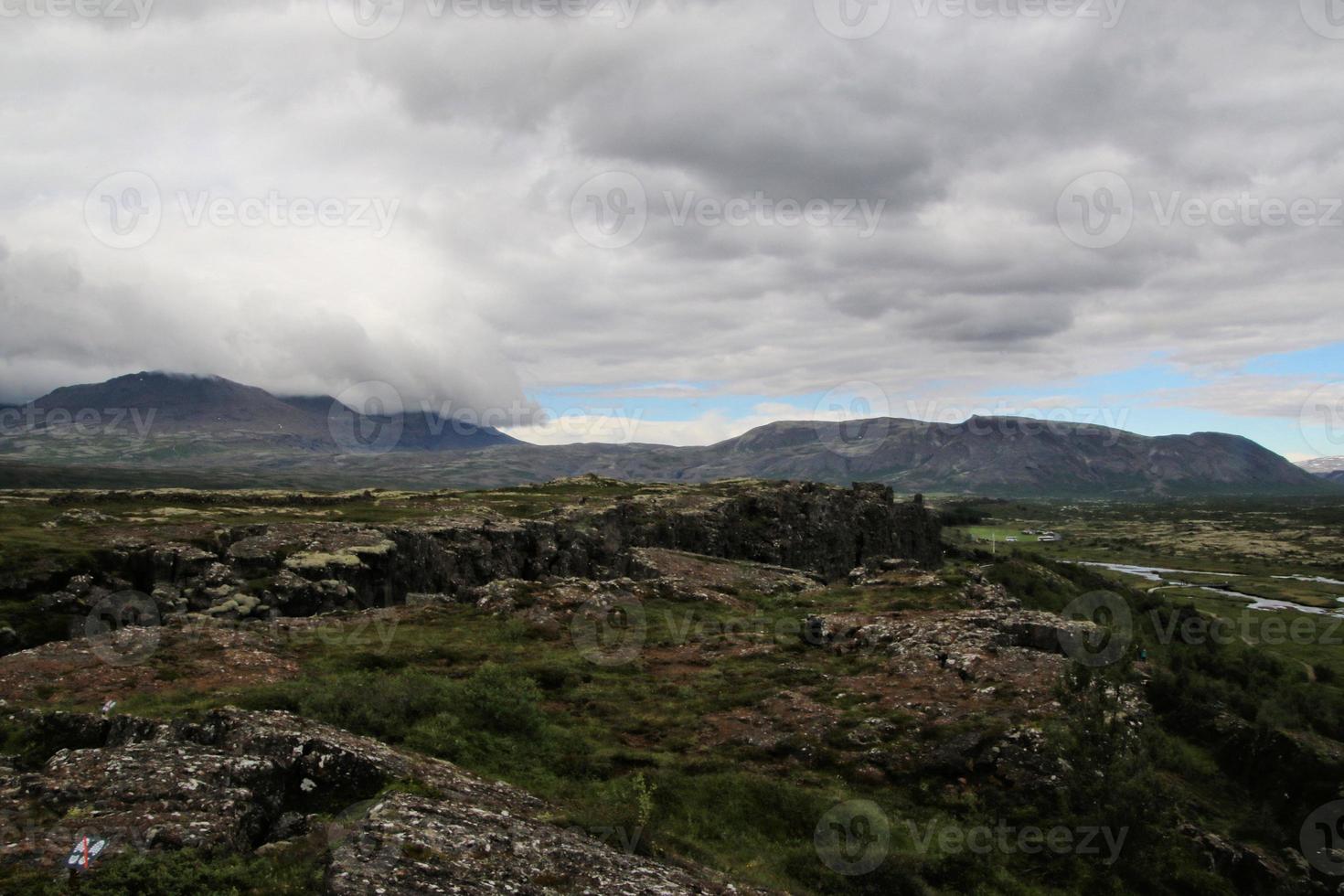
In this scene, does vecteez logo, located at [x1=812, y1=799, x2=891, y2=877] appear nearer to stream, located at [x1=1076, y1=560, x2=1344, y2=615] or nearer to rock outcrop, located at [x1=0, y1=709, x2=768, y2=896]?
rock outcrop, located at [x1=0, y1=709, x2=768, y2=896]

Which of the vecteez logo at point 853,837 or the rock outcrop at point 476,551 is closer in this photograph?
the vecteez logo at point 853,837

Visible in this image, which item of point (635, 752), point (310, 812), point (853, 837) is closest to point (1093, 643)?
point (853, 837)

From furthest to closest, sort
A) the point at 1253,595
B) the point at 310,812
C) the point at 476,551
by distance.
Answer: the point at 1253,595 → the point at 476,551 → the point at 310,812

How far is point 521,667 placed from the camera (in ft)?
121

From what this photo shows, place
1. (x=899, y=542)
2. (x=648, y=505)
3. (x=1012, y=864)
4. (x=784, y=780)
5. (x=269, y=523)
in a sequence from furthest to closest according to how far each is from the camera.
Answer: (x=899, y=542)
(x=648, y=505)
(x=269, y=523)
(x=784, y=780)
(x=1012, y=864)

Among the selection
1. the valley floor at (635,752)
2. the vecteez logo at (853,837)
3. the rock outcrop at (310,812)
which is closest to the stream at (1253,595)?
the valley floor at (635,752)

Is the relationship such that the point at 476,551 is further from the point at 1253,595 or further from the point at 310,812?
the point at 1253,595

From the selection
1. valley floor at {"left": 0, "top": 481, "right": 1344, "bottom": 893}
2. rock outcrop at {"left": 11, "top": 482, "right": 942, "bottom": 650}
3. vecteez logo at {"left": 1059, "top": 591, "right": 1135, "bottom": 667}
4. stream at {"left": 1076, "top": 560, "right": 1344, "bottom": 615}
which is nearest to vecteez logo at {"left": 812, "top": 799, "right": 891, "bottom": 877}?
valley floor at {"left": 0, "top": 481, "right": 1344, "bottom": 893}

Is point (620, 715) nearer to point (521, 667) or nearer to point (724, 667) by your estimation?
point (521, 667)

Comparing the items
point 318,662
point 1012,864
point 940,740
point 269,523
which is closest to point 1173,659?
point 940,740

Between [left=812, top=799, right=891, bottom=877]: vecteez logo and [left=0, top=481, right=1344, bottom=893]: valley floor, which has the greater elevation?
[left=0, top=481, right=1344, bottom=893]: valley floor

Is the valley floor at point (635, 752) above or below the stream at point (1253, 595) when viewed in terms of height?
above

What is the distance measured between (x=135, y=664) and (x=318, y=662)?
7481 mm

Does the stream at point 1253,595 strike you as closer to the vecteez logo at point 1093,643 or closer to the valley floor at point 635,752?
the valley floor at point 635,752
